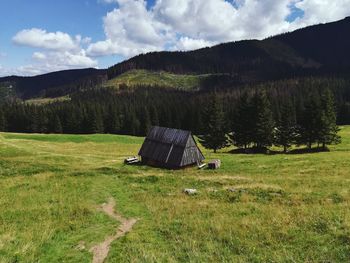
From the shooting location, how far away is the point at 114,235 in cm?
1697

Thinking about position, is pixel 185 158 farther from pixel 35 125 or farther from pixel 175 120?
pixel 35 125

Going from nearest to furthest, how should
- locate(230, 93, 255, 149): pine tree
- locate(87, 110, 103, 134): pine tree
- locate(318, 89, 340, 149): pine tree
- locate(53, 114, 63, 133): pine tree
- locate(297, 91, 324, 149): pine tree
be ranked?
locate(318, 89, 340, 149): pine tree → locate(297, 91, 324, 149): pine tree → locate(230, 93, 255, 149): pine tree → locate(87, 110, 103, 134): pine tree → locate(53, 114, 63, 133): pine tree

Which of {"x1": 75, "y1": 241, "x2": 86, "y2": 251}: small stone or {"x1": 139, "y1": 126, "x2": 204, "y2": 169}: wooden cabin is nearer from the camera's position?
{"x1": 75, "y1": 241, "x2": 86, "y2": 251}: small stone

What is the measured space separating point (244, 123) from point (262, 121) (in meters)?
3.91

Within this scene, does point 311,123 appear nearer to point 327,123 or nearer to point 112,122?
point 327,123

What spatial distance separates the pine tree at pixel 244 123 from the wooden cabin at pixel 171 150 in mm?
19633

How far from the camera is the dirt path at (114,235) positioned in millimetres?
14191

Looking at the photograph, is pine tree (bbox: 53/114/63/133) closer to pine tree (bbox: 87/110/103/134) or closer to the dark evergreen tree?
pine tree (bbox: 87/110/103/134)

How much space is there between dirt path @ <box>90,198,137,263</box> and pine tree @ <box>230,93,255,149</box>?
1686 inches

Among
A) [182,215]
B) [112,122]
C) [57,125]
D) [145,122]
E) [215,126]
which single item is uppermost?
[215,126]

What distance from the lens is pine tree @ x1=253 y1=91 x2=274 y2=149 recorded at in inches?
2425

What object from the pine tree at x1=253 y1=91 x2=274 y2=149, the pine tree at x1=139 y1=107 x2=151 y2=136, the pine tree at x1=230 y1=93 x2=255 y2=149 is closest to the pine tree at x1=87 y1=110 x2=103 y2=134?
the pine tree at x1=139 y1=107 x2=151 y2=136

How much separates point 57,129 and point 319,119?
9797 cm

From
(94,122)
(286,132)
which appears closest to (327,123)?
(286,132)
